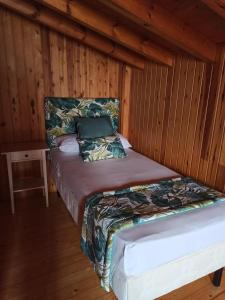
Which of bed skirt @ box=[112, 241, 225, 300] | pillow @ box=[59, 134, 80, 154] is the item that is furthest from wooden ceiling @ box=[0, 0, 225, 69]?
bed skirt @ box=[112, 241, 225, 300]

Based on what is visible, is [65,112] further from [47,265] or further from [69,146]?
[47,265]

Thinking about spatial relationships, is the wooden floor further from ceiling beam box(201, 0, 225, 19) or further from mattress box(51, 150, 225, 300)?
ceiling beam box(201, 0, 225, 19)

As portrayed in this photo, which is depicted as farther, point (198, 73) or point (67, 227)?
point (67, 227)

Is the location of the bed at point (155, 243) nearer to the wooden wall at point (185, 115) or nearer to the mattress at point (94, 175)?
the mattress at point (94, 175)

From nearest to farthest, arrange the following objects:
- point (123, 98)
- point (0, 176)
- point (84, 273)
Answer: point (84, 273), point (0, 176), point (123, 98)

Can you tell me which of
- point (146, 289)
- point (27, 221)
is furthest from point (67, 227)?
point (146, 289)

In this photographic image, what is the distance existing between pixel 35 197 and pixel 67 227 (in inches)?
31.6

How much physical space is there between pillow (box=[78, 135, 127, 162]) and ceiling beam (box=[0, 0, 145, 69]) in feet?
3.42

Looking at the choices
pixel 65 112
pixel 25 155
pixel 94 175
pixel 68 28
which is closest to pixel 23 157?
pixel 25 155

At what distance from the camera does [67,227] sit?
2271mm

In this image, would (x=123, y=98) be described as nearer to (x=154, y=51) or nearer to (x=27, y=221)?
(x=154, y=51)

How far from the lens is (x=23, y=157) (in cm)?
237

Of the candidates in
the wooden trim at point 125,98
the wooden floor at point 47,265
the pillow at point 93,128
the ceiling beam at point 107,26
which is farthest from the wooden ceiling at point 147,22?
the wooden floor at point 47,265

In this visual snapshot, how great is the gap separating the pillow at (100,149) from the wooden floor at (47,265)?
0.76 meters
